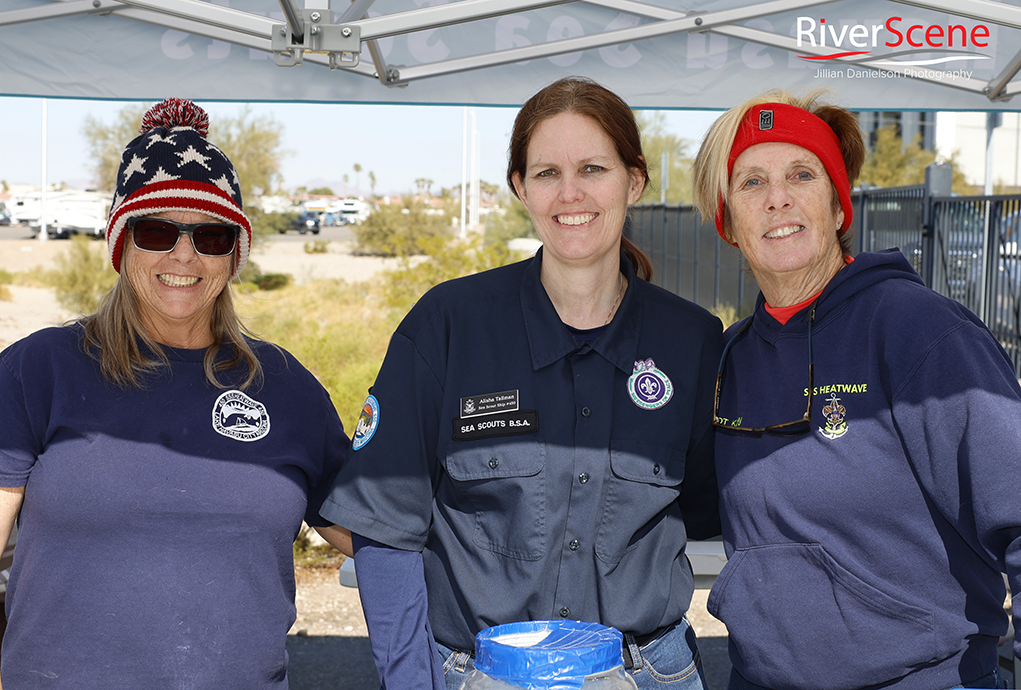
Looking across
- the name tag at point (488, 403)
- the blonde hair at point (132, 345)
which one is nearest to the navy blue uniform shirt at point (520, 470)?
the name tag at point (488, 403)

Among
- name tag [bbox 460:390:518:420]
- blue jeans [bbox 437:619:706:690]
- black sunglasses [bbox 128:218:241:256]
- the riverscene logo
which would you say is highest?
the riverscene logo

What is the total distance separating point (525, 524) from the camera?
1984 mm

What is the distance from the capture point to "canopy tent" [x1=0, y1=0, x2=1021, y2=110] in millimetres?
3605

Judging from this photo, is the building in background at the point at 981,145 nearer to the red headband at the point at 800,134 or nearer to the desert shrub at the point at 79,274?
the desert shrub at the point at 79,274

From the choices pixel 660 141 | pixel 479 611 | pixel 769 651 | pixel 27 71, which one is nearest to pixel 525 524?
pixel 479 611

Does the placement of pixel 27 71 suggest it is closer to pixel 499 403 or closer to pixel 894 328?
pixel 499 403

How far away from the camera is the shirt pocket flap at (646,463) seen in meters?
2.05

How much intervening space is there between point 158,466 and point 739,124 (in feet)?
5.38

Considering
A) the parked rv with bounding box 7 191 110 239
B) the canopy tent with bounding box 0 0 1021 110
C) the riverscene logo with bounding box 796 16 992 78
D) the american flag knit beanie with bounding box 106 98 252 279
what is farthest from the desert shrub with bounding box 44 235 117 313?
the american flag knit beanie with bounding box 106 98 252 279

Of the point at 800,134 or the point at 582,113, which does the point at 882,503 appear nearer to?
the point at 800,134

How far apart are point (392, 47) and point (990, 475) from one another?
2892 millimetres

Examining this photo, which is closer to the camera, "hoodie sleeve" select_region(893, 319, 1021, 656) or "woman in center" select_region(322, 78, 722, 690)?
"hoodie sleeve" select_region(893, 319, 1021, 656)

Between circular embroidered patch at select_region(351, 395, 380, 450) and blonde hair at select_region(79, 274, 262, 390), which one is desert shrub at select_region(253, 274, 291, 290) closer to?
blonde hair at select_region(79, 274, 262, 390)

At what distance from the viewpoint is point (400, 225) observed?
109ft
